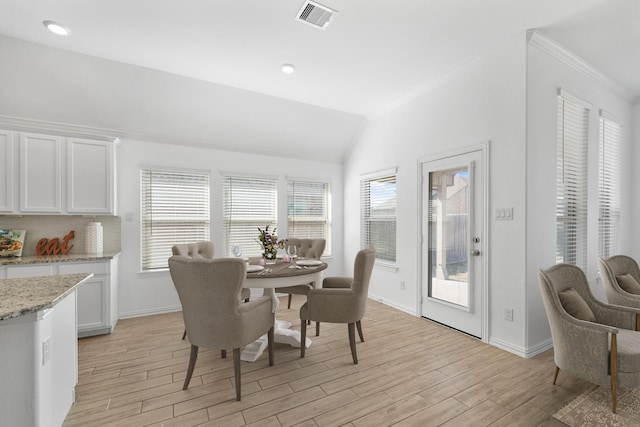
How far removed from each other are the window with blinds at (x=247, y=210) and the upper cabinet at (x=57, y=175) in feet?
5.16

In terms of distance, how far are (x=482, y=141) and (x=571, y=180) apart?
46.3 inches

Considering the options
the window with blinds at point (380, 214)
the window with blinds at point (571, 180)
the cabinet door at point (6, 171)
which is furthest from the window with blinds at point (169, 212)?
the window with blinds at point (571, 180)

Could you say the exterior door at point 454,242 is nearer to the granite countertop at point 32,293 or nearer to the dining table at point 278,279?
the dining table at point 278,279

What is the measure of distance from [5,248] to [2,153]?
1.06 meters

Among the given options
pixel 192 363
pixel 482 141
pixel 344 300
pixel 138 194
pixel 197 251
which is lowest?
pixel 192 363

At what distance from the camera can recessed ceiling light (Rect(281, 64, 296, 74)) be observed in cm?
334

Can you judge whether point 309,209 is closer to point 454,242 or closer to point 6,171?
point 454,242

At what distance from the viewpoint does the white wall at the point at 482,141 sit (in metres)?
2.85

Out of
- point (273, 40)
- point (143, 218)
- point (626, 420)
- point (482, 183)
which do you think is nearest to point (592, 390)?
point (626, 420)

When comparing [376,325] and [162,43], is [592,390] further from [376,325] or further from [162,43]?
[162,43]

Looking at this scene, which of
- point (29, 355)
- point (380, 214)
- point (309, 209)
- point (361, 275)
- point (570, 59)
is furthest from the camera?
point (309, 209)

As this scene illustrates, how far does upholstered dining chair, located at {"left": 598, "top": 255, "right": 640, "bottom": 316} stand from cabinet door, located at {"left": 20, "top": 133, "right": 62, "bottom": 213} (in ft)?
20.1

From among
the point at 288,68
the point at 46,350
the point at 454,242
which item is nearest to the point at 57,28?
the point at 288,68

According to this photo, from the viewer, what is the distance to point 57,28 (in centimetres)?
268
